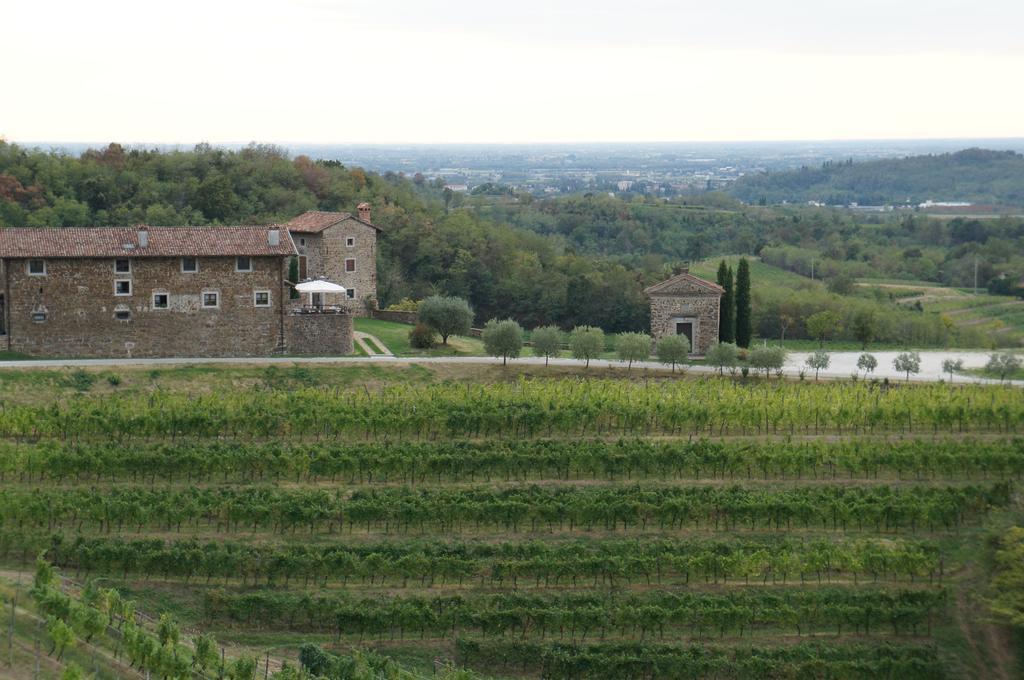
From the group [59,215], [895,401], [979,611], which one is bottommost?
[979,611]

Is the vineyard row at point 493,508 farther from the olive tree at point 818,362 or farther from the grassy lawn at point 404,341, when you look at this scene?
the grassy lawn at point 404,341

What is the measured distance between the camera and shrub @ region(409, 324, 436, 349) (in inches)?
1794

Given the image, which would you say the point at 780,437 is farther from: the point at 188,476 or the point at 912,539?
the point at 188,476

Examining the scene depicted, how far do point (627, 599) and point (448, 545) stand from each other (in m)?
4.04

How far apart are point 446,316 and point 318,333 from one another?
4.63 m

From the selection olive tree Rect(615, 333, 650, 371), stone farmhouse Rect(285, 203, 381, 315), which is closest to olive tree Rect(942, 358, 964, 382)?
olive tree Rect(615, 333, 650, 371)

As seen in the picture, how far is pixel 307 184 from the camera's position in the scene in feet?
234

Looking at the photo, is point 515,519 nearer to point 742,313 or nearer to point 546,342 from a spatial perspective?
point 546,342

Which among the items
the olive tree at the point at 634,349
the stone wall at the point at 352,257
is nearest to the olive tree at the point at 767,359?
the olive tree at the point at 634,349

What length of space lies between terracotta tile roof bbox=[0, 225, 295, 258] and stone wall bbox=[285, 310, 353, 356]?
212 cm

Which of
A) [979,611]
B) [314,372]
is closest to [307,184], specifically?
[314,372]

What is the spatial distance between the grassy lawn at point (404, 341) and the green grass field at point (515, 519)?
12.4ft

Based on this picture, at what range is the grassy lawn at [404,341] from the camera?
45.2 m

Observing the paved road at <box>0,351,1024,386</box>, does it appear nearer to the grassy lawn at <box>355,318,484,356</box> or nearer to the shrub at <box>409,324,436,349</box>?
the grassy lawn at <box>355,318,484,356</box>
